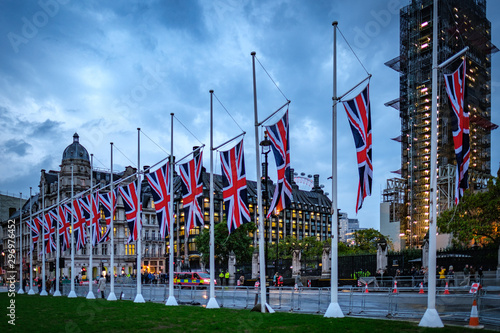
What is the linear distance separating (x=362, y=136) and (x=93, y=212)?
2638 centimetres

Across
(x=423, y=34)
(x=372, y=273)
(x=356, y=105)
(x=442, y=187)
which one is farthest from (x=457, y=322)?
(x=423, y=34)

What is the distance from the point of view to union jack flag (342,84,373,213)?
1867 cm

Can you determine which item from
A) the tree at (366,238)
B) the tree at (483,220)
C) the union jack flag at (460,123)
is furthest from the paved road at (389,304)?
the tree at (366,238)

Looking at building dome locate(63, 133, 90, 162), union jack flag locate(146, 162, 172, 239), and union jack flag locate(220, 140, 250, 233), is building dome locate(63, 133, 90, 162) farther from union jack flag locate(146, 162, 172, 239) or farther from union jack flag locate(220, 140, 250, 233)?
union jack flag locate(220, 140, 250, 233)

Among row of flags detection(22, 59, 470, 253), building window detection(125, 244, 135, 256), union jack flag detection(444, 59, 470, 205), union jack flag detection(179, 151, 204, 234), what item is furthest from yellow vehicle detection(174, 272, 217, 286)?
building window detection(125, 244, 135, 256)

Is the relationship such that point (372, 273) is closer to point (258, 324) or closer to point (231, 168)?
point (231, 168)

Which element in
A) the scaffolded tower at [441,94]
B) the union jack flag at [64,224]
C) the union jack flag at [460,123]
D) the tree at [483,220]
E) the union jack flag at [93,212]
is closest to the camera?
the union jack flag at [460,123]

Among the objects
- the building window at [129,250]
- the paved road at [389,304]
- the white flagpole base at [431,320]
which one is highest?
the white flagpole base at [431,320]

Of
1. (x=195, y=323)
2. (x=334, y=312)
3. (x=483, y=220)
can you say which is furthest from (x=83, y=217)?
(x=483, y=220)

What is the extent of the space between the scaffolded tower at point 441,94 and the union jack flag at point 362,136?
2669 inches

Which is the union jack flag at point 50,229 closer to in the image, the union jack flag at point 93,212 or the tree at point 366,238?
the union jack flag at point 93,212

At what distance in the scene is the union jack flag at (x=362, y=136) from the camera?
61.3 ft

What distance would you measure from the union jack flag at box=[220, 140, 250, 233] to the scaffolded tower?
2567 inches

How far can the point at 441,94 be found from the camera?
8119cm
